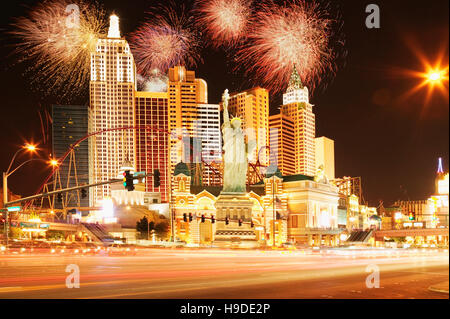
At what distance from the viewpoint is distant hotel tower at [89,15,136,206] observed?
188m

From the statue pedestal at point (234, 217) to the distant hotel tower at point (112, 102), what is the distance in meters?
96.7

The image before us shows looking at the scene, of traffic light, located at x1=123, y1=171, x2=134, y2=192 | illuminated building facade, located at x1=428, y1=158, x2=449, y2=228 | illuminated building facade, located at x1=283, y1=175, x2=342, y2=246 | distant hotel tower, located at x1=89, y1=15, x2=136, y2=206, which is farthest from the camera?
distant hotel tower, located at x1=89, y1=15, x2=136, y2=206

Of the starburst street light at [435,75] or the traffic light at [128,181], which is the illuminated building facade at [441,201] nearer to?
the traffic light at [128,181]

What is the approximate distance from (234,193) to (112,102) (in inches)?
4277

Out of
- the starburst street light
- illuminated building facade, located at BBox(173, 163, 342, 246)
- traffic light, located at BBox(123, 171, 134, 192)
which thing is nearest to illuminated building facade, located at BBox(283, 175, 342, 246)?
illuminated building facade, located at BBox(173, 163, 342, 246)

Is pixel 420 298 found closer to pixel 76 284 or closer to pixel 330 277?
pixel 330 277

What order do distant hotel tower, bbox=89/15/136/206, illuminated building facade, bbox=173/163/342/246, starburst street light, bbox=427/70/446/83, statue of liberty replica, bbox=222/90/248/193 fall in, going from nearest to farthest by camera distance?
starburst street light, bbox=427/70/446/83 → statue of liberty replica, bbox=222/90/248/193 → illuminated building facade, bbox=173/163/342/246 → distant hotel tower, bbox=89/15/136/206

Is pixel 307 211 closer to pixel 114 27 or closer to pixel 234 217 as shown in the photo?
pixel 234 217

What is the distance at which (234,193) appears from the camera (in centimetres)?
9750

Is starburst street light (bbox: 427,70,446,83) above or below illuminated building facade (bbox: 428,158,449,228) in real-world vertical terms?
above

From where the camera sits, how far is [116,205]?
11744 cm

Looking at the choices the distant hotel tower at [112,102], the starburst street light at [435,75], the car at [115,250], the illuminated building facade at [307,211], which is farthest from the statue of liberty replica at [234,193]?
the distant hotel tower at [112,102]

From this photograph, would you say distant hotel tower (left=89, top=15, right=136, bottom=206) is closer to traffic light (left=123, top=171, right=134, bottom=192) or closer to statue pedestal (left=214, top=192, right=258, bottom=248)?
statue pedestal (left=214, top=192, right=258, bottom=248)
